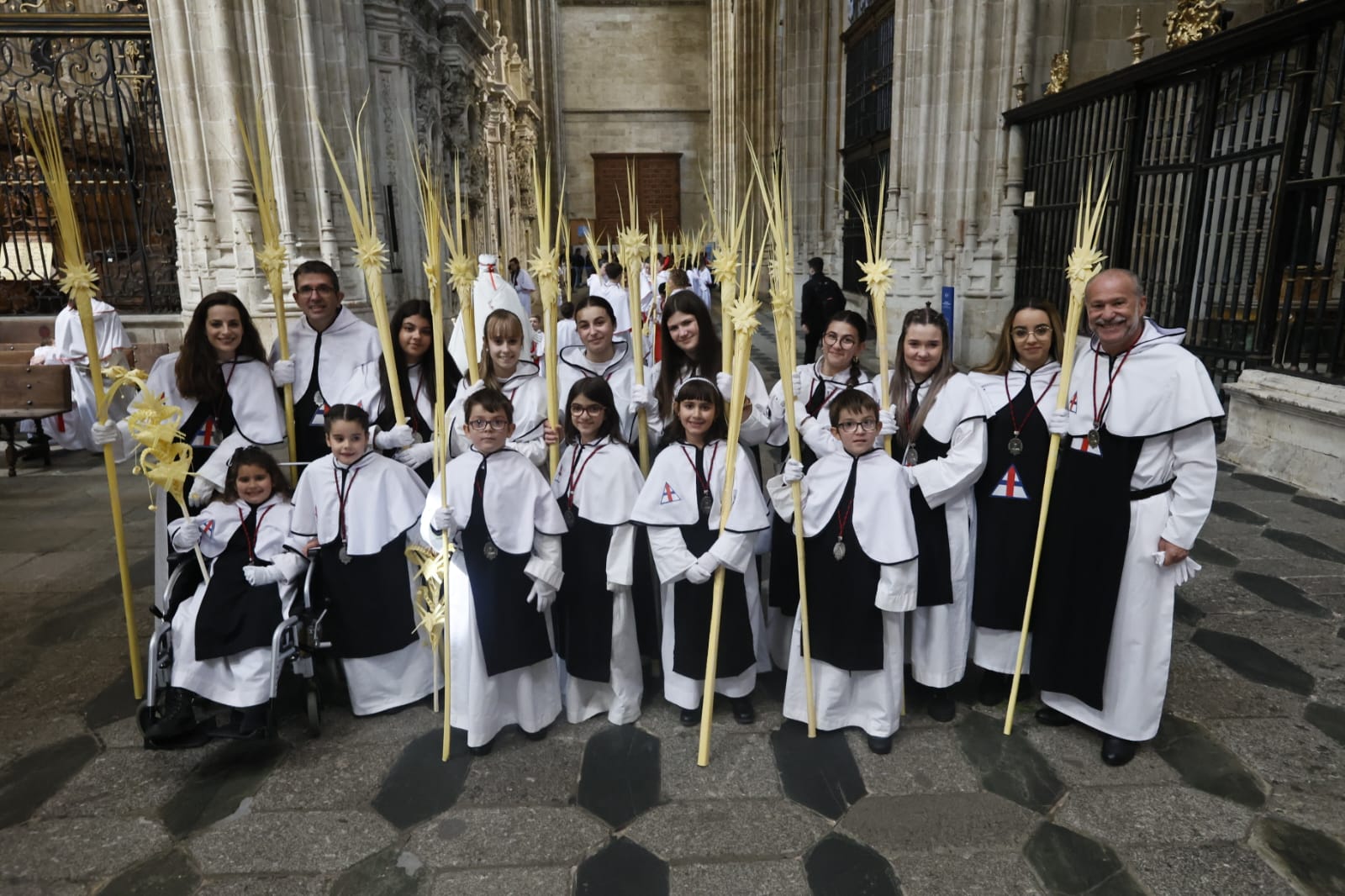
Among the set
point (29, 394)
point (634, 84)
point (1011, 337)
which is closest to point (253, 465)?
point (1011, 337)

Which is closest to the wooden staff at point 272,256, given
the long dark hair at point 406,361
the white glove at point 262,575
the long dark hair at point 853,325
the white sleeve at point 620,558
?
the long dark hair at point 406,361

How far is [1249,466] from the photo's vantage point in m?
6.37

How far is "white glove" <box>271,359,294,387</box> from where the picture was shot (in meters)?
3.69

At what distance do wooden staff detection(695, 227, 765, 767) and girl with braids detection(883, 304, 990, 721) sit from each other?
1.95ft

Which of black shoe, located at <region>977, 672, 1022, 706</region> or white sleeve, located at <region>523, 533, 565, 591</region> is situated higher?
white sleeve, located at <region>523, 533, 565, 591</region>

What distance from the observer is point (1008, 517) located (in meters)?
3.10

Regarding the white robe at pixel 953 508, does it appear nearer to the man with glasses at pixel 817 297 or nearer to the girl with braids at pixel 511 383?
the girl with braids at pixel 511 383

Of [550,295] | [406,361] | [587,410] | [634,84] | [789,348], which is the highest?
[634,84]

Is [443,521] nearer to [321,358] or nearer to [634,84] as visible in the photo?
[321,358]

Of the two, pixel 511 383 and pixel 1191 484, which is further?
pixel 511 383

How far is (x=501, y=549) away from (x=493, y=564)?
8cm

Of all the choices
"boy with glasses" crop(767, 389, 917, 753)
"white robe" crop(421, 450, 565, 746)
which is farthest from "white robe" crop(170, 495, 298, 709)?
"boy with glasses" crop(767, 389, 917, 753)

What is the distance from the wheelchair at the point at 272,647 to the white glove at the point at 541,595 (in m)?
0.81

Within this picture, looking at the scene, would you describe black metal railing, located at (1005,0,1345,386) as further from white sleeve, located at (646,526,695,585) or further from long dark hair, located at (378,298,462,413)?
long dark hair, located at (378,298,462,413)
